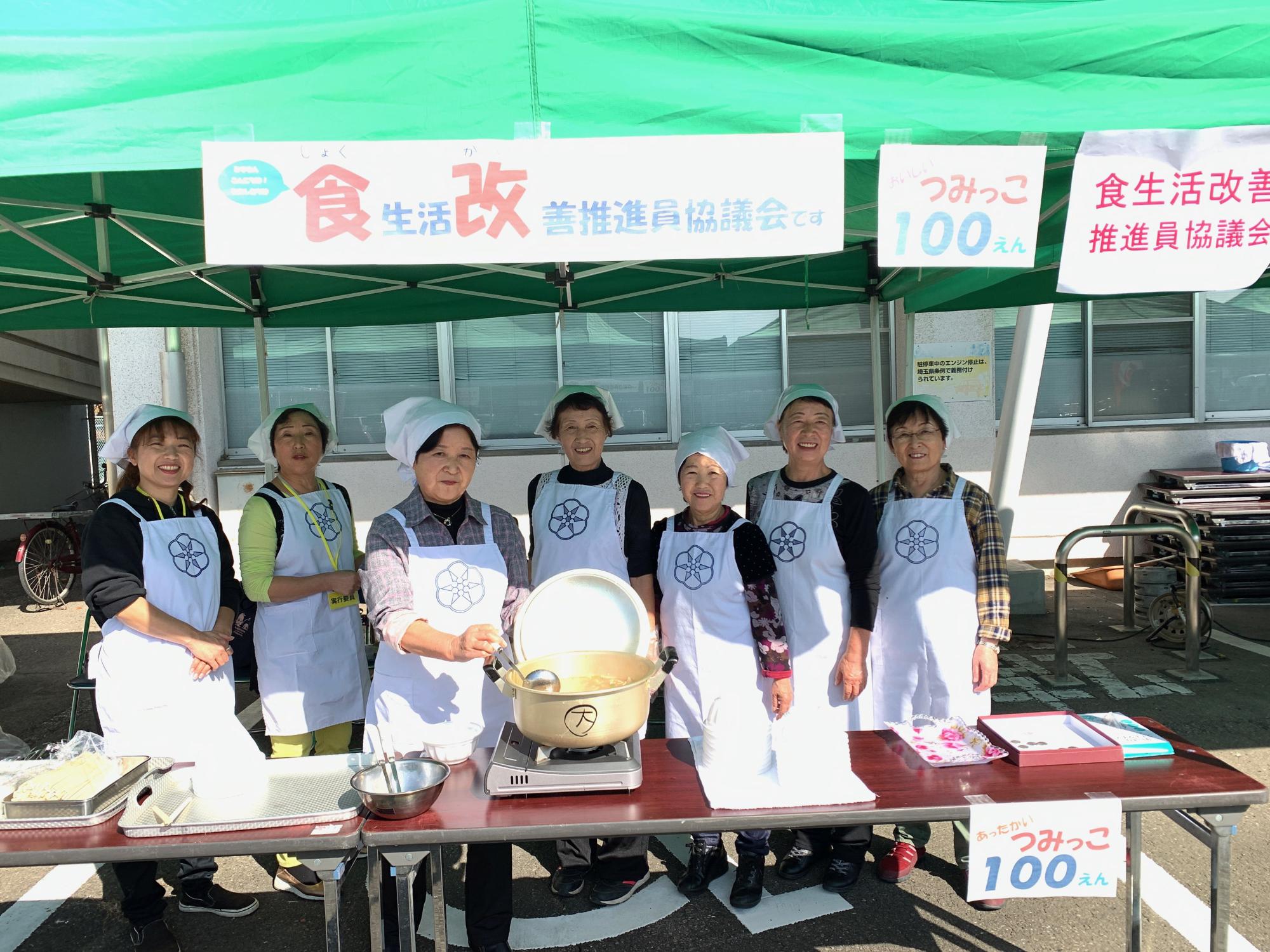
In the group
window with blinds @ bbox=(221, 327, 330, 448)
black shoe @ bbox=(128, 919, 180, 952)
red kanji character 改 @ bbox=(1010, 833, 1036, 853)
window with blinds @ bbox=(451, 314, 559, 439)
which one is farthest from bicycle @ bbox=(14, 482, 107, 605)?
red kanji character 改 @ bbox=(1010, 833, 1036, 853)

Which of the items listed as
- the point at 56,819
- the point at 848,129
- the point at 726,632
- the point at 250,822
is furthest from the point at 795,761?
the point at 56,819

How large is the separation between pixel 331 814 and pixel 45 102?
1718mm

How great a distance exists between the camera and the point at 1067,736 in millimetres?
2246

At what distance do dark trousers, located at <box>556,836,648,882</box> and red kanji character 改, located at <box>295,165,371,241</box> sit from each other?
2090mm

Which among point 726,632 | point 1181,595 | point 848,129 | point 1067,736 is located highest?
point 848,129

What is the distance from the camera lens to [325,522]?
9.97 ft

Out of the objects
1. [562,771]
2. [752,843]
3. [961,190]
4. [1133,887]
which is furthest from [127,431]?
[1133,887]

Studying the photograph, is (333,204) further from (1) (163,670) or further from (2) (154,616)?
(1) (163,670)

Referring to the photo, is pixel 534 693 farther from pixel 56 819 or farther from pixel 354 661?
pixel 354 661

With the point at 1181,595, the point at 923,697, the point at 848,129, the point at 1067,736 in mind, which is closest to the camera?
the point at 848,129

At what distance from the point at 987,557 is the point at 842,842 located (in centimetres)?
113

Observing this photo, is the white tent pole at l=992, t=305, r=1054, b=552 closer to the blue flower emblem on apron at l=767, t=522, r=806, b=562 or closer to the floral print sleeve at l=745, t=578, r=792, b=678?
the blue flower emblem on apron at l=767, t=522, r=806, b=562

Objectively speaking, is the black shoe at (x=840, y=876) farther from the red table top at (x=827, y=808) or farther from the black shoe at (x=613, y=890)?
the red table top at (x=827, y=808)

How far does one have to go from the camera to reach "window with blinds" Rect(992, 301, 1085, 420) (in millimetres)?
7988
